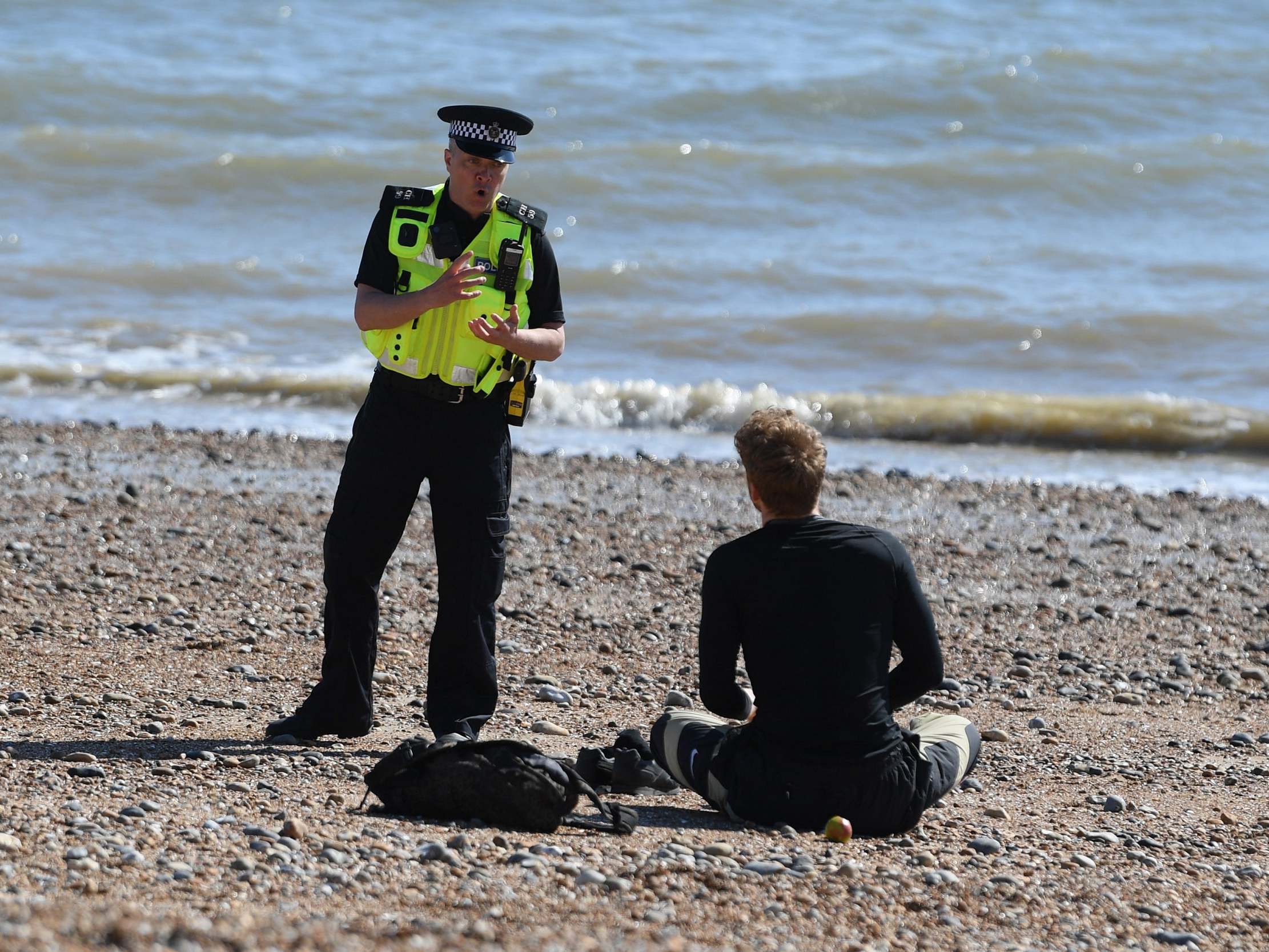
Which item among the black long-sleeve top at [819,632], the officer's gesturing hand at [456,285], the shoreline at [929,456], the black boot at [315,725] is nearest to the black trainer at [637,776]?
the black long-sleeve top at [819,632]

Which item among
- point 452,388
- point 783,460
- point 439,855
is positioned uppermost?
point 452,388

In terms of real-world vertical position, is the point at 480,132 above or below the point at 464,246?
above

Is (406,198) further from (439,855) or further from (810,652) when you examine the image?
(439,855)

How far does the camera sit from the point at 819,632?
4.25m

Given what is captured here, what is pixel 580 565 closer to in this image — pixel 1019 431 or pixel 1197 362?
pixel 1019 431

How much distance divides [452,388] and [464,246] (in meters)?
0.44

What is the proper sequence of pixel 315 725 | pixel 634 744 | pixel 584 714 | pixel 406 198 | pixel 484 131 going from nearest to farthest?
pixel 484 131
pixel 406 198
pixel 634 744
pixel 315 725
pixel 584 714

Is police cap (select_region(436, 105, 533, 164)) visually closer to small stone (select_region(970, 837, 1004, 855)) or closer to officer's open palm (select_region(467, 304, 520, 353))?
officer's open palm (select_region(467, 304, 520, 353))

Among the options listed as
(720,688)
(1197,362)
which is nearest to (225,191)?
(1197,362)

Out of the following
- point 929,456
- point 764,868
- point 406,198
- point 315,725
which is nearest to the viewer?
point 764,868

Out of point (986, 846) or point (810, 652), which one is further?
point (986, 846)

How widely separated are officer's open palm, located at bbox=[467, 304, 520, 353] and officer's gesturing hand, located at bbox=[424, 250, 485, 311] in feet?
0.31

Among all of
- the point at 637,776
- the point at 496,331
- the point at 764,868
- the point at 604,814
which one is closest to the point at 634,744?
the point at 637,776

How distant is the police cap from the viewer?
4.74 m
